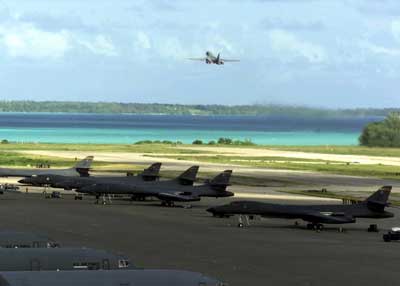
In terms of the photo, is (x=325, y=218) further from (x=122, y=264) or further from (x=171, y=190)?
(x=122, y=264)

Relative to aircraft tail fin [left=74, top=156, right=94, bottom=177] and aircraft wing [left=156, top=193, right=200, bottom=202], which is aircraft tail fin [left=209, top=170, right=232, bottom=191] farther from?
aircraft tail fin [left=74, top=156, right=94, bottom=177]

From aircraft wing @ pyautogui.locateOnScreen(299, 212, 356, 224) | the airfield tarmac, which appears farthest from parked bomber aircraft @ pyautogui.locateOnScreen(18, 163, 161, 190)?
aircraft wing @ pyautogui.locateOnScreen(299, 212, 356, 224)

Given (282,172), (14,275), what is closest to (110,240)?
(14,275)

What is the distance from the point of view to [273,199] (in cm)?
11106

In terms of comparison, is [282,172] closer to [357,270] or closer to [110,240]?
[110,240]

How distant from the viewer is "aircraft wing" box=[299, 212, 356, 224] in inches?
3228

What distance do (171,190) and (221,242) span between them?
118 feet

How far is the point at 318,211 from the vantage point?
271ft

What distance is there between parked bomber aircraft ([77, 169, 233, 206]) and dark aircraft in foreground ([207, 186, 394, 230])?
711 inches

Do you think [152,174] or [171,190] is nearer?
[171,190]

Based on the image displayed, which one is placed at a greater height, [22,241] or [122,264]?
[22,241]

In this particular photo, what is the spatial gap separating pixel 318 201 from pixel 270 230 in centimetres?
3067

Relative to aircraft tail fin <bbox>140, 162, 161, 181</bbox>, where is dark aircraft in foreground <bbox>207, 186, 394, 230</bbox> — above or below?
below

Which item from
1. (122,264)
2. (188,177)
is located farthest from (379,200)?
(122,264)
